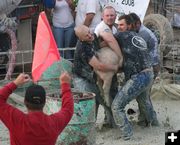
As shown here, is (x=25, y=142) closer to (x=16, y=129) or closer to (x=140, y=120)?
(x=16, y=129)

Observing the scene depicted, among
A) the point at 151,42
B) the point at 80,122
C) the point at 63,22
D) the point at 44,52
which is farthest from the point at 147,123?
the point at 63,22

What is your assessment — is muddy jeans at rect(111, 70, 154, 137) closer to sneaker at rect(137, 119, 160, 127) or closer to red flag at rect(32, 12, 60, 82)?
sneaker at rect(137, 119, 160, 127)

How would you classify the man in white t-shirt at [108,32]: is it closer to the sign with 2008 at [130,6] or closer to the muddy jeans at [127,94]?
the muddy jeans at [127,94]

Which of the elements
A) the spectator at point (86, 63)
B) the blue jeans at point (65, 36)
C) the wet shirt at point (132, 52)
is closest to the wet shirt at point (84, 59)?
the spectator at point (86, 63)

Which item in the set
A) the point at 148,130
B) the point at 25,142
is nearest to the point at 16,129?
the point at 25,142

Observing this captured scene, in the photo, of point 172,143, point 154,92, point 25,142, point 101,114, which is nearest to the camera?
point 172,143

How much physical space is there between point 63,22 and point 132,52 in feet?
10.7

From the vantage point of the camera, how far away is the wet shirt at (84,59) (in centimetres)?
791

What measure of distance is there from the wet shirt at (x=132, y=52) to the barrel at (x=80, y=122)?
3.33 ft

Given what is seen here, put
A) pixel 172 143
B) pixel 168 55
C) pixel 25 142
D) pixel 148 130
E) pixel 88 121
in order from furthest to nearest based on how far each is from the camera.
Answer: pixel 168 55 → pixel 148 130 → pixel 88 121 → pixel 25 142 → pixel 172 143

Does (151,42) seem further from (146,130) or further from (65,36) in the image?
(65,36)

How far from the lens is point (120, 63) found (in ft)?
26.7

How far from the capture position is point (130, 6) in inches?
436

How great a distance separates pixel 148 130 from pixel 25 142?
156 inches
